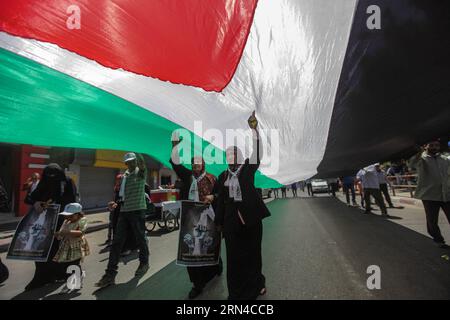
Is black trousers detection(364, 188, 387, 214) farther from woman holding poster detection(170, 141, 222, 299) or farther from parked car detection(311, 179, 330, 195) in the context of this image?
parked car detection(311, 179, 330, 195)

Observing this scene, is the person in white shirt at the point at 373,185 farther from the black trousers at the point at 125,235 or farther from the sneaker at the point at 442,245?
the black trousers at the point at 125,235

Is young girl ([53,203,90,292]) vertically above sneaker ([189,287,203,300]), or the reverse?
young girl ([53,203,90,292])

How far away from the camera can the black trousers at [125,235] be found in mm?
3451

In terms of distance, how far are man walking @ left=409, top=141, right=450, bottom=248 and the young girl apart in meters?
5.51

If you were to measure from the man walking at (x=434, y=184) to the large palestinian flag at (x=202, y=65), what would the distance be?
965 mm

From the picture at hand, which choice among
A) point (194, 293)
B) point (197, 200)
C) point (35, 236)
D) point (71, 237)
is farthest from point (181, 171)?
point (35, 236)

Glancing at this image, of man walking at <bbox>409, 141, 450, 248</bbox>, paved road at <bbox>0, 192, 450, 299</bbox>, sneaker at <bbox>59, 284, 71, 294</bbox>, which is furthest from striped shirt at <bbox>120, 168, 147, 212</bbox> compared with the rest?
man walking at <bbox>409, 141, 450, 248</bbox>

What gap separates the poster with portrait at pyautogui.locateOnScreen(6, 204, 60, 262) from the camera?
3.23m

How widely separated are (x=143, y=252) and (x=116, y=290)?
703 millimetres

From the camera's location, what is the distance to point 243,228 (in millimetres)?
2672

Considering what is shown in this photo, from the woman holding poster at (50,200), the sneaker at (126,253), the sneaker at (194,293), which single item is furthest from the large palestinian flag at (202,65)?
the sneaker at (126,253)

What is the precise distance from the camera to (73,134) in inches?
119
